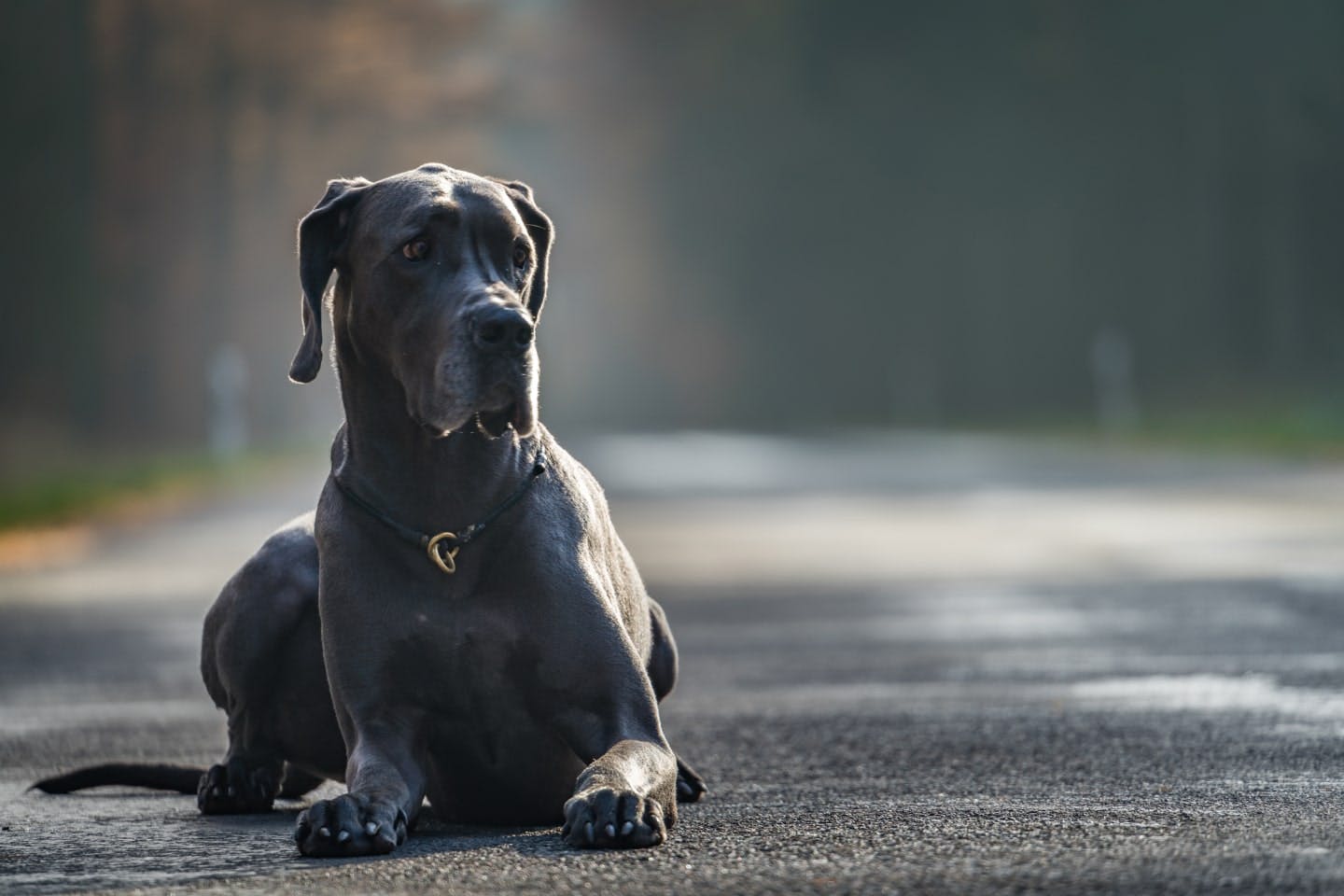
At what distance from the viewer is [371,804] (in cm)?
466

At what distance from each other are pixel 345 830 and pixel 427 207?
4.51 ft

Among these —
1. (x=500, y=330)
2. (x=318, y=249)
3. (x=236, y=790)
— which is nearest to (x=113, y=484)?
(x=236, y=790)

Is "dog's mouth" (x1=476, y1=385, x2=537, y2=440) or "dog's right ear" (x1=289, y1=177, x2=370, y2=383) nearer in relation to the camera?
"dog's mouth" (x1=476, y1=385, x2=537, y2=440)

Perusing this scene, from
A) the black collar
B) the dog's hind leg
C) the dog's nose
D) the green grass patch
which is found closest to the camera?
the dog's nose

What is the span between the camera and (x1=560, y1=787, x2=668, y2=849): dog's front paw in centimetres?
452

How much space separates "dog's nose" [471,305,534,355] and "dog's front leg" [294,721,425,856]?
34.1 inches

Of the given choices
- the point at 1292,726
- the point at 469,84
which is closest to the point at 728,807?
the point at 1292,726

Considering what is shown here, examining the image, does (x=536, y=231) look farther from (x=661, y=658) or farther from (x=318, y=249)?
(x=661, y=658)

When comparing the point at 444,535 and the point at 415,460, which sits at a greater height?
the point at 415,460

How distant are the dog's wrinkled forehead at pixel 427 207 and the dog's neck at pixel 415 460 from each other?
313 mm

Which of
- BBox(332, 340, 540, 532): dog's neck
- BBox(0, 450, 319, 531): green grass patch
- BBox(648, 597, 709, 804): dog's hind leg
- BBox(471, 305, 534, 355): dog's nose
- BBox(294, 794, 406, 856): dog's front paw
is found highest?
BBox(0, 450, 319, 531): green grass patch

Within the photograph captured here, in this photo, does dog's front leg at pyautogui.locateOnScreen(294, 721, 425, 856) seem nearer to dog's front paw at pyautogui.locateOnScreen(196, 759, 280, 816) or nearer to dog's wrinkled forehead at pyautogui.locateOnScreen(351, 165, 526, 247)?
dog's front paw at pyautogui.locateOnScreen(196, 759, 280, 816)

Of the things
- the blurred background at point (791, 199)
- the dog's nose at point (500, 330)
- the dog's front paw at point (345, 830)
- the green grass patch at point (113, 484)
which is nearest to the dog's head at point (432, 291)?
the dog's nose at point (500, 330)

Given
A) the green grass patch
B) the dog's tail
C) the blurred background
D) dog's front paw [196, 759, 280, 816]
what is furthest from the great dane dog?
the blurred background
